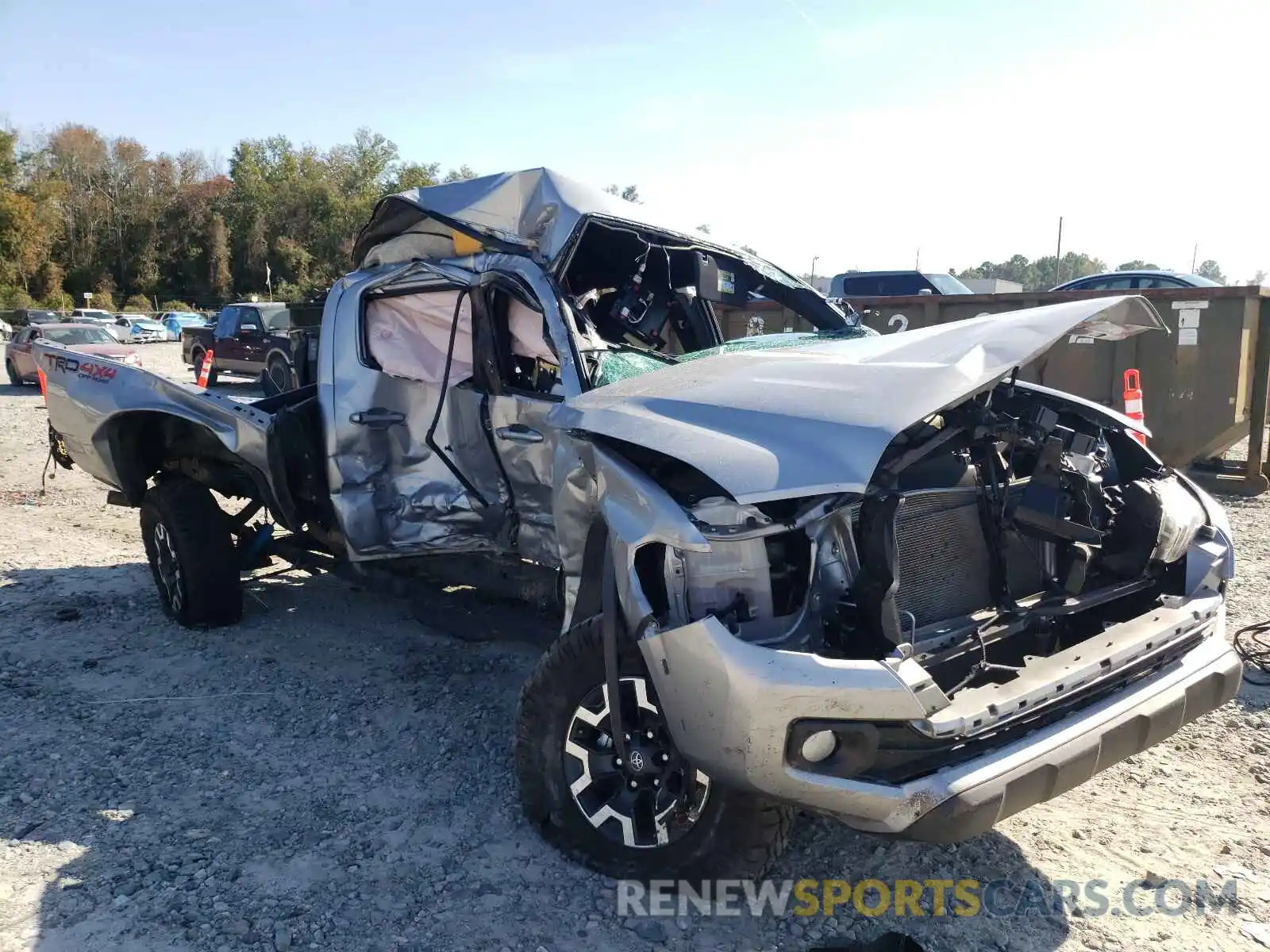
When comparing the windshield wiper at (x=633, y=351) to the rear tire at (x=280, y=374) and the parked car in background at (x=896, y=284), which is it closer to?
the rear tire at (x=280, y=374)

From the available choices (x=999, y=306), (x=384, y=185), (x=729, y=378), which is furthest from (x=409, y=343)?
(x=384, y=185)

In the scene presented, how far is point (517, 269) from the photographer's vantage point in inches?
161

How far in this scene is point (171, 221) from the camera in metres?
63.0

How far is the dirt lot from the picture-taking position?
2844 millimetres

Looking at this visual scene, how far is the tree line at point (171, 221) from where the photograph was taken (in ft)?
193

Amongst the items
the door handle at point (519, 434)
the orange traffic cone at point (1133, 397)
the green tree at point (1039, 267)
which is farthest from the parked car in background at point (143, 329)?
the green tree at point (1039, 267)

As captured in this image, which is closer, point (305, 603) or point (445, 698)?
point (445, 698)

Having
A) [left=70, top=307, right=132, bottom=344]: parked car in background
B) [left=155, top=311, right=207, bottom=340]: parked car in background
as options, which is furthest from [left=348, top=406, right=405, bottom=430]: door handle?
[left=155, top=311, right=207, bottom=340]: parked car in background

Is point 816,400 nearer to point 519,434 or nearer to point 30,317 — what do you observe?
point 519,434

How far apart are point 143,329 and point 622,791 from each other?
44.5 metres

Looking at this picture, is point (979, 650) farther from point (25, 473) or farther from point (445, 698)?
point (25, 473)

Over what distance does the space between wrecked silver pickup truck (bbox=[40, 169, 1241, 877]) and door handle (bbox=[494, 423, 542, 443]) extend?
0.8 inches

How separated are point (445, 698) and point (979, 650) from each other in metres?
2.61

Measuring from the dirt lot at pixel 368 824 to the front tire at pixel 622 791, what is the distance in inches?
7.0
